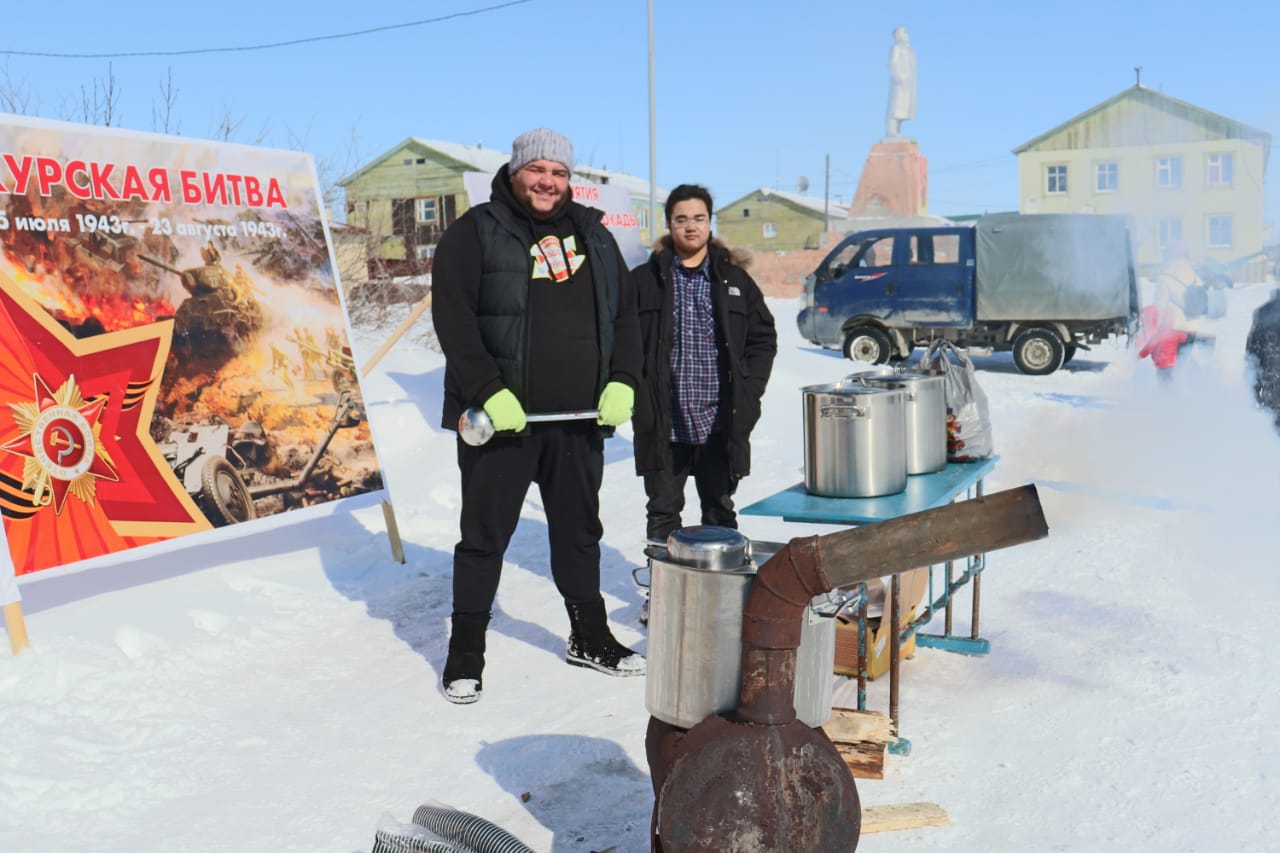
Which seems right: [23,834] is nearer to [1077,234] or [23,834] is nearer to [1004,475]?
[1004,475]

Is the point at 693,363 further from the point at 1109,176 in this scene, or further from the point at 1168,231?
the point at 1168,231

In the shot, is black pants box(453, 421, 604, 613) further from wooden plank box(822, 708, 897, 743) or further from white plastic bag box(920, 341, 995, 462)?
white plastic bag box(920, 341, 995, 462)

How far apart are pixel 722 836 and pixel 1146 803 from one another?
59.3 inches

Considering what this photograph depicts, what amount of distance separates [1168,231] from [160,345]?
20.1 ft

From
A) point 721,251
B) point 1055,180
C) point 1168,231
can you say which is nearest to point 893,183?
point 1055,180

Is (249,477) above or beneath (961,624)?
above

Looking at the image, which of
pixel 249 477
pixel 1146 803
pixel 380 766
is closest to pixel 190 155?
pixel 249 477

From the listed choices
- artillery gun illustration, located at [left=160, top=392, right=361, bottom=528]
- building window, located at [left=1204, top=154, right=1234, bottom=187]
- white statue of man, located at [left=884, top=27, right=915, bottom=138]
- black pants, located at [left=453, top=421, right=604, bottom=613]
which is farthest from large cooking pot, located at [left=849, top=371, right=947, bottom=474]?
white statue of man, located at [left=884, top=27, right=915, bottom=138]

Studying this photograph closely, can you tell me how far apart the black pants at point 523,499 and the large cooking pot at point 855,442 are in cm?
89

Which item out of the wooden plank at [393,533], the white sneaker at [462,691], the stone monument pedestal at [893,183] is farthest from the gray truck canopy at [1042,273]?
the stone monument pedestal at [893,183]

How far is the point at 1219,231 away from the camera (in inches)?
269

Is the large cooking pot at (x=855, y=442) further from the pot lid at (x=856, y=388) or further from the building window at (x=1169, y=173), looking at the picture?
the building window at (x=1169, y=173)

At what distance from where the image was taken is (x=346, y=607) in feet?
17.2

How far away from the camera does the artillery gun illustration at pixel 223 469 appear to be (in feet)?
16.0
